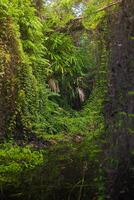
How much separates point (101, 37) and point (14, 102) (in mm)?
4487

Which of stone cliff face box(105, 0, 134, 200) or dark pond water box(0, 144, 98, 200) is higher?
stone cliff face box(105, 0, 134, 200)

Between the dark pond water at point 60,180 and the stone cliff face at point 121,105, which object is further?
the dark pond water at point 60,180

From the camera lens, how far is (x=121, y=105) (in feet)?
13.0

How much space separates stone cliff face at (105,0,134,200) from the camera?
387cm

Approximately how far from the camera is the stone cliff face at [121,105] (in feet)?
12.7

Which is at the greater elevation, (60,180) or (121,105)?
(121,105)

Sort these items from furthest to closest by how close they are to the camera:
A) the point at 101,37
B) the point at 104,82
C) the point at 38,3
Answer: the point at 38,3
the point at 101,37
the point at 104,82

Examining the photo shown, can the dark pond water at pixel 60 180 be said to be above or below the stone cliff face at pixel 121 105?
below

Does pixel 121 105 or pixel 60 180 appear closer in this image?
pixel 121 105

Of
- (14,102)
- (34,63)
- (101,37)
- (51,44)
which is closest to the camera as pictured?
(101,37)

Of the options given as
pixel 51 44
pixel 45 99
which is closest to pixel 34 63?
pixel 45 99

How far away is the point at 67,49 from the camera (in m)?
15.0

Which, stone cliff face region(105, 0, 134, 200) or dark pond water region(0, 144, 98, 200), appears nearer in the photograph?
stone cliff face region(105, 0, 134, 200)

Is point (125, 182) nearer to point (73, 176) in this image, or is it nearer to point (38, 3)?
point (73, 176)
